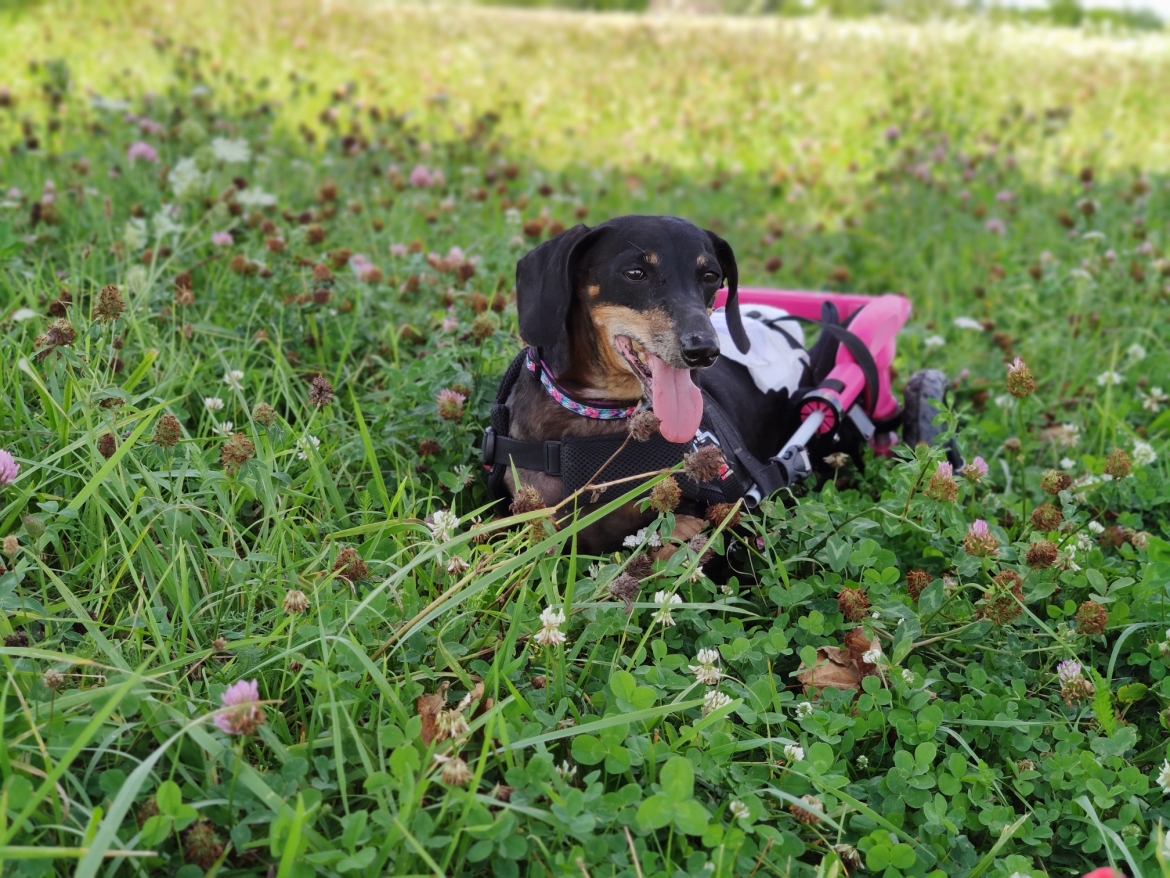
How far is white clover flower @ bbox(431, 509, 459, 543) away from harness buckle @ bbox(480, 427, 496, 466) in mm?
473

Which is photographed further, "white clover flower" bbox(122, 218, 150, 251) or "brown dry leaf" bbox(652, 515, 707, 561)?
"white clover flower" bbox(122, 218, 150, 251)

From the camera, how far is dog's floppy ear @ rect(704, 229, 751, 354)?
2779mm

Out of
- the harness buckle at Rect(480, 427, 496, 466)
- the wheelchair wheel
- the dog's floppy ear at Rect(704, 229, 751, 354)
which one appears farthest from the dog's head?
the wheelchair wheel

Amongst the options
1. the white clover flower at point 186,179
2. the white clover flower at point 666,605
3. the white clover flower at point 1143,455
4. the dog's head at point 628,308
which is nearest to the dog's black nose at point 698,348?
the dog's head at point 628,308


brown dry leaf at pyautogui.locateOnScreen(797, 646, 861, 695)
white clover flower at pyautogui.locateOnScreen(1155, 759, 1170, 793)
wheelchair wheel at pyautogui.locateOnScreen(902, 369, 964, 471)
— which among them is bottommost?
brown dry leaf at pyautogui.locateOnScreen(797, 646, 861, 695)

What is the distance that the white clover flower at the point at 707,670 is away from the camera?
191 centimetres

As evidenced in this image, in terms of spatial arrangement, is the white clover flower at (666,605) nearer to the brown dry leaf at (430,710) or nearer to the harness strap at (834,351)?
the brown dry leaf at (430,710)

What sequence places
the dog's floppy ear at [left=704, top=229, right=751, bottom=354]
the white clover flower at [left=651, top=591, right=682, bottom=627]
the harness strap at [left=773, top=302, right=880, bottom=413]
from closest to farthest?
the white clover flower at [left=651, top=591, right=682, bottom=627] → the dog's floppy ear at [left=704, top=229, right=751, bottom=354] → the harness strap at [left=773, top=302, right=880, bottom=413]

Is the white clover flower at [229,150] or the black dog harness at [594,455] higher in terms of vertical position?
the white clover flower at [229,150]

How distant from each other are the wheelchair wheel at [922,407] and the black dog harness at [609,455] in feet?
2.67

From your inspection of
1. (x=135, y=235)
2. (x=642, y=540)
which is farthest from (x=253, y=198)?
(x=642, y=540)

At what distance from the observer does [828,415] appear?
3.03 meters

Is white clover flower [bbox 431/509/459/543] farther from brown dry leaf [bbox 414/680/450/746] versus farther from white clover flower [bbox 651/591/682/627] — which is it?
white clover flower [bbox 651/591/682/627]

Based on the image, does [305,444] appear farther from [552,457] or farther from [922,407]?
[922,407]
